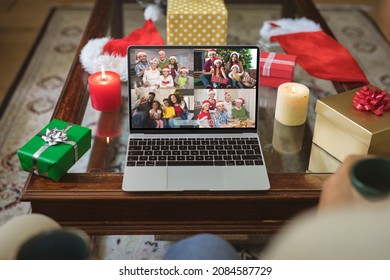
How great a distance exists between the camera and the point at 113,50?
1.69 metres

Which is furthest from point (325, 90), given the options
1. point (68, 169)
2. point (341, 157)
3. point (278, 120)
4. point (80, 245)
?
point (80, 245)

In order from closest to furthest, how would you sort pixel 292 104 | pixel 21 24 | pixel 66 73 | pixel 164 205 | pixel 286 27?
pixel 164 205
pixel 292 104
pixel 286 27
pixel 66 73
pixel 21 24

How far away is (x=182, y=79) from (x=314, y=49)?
63cm

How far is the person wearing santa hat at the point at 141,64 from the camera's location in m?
1.30

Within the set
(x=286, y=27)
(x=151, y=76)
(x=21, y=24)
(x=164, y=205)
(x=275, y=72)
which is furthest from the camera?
(x=21, y=24)

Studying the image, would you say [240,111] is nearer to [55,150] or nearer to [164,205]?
[164,205]

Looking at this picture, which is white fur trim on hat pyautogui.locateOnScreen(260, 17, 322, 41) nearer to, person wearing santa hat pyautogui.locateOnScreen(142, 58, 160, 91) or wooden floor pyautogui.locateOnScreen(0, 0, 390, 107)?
person wearing santa hat pyautogui.locateOnScreen(142, 58, 160, 91)

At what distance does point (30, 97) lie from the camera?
89.1 inches

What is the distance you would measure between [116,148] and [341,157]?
55cm

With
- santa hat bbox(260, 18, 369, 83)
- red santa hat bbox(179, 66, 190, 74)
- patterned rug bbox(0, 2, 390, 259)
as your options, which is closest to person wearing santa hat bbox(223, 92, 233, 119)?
red santa hat bbox(179, 66, 190, 74)

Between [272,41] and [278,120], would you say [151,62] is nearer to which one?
→ [278,120]

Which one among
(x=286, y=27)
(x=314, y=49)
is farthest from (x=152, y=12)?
(x=314, y=49)

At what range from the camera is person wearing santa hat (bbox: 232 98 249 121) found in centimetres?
132

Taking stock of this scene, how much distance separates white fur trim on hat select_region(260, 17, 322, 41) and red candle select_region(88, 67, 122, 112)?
62 cm
